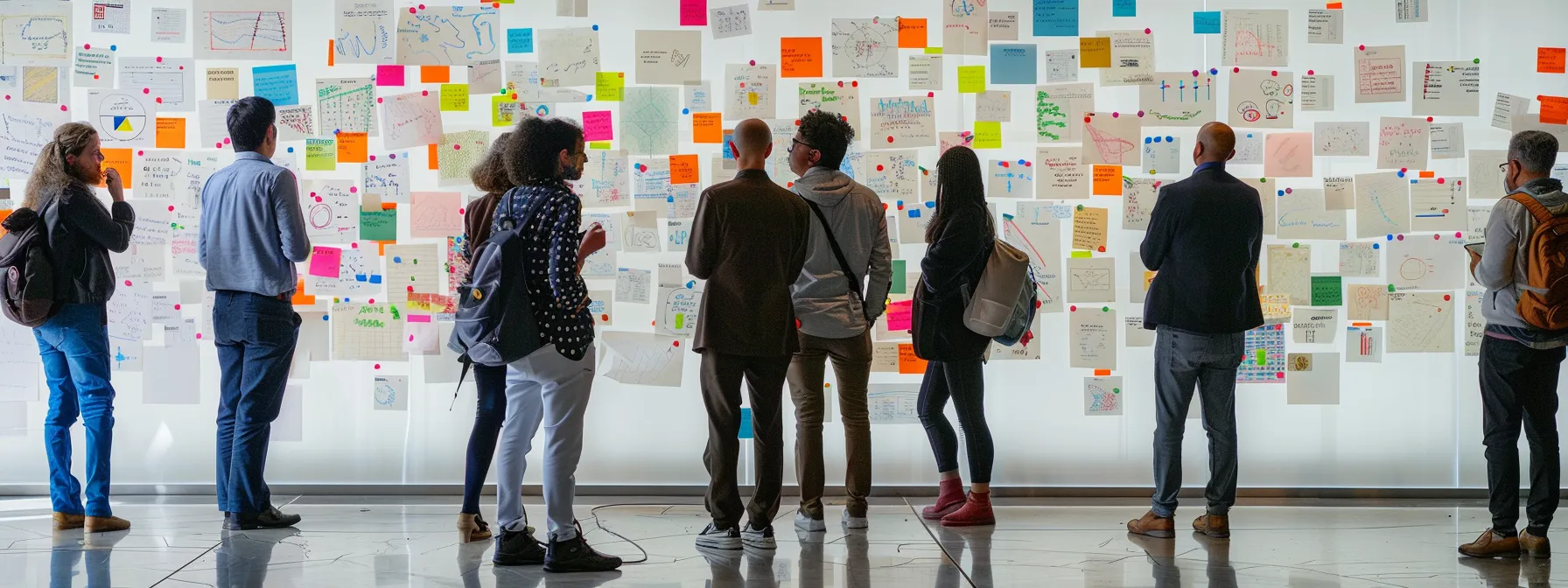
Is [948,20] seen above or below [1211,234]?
above

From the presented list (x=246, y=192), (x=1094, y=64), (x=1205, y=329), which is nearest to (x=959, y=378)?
(x=1205, y=329)

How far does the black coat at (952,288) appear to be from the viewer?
436 cm

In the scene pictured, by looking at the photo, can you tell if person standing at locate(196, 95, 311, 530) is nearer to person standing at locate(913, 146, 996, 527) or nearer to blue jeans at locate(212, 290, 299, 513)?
blue jeans at locate(212, 290, 299, 513)

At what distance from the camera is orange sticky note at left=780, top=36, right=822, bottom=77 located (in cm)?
516

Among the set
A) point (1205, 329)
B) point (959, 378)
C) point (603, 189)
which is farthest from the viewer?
point (603, 189)

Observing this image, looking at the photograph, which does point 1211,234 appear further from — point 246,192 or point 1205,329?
point 246,192

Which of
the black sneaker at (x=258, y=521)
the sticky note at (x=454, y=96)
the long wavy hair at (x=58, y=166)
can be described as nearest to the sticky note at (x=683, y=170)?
the sticky note at (x=454, y=96)

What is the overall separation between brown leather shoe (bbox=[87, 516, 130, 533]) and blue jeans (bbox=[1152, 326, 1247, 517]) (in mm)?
3848

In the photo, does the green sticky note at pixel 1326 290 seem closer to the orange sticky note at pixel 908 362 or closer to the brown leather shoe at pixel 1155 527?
the brown leather shoe at pixel 1155 527

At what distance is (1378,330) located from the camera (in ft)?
17.3

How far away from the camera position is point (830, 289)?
4.23m

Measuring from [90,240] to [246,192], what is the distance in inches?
23.9

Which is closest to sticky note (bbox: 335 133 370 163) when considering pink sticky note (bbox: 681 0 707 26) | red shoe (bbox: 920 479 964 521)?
pink sticky note (bbox: 681 0 707 26)

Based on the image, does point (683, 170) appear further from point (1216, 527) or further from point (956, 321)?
point (1216, 527)
